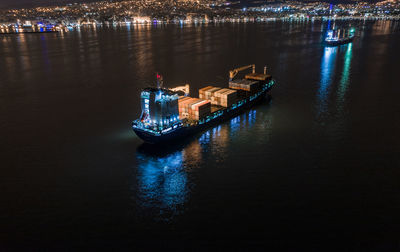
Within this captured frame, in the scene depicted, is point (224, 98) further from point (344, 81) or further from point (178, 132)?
point (344, 81)

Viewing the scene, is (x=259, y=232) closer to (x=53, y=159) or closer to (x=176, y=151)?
(x=176, y=151)

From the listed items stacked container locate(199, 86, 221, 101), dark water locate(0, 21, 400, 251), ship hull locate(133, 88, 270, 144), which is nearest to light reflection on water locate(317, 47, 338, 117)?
dark water locate(0, 21, 400, 251)

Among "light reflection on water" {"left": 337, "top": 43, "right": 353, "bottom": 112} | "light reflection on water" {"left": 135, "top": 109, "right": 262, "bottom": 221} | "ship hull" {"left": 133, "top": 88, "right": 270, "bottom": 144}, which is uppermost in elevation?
"light reflection on water" {"left": 337, "top": 43, "right": 353, "bottom": 112}

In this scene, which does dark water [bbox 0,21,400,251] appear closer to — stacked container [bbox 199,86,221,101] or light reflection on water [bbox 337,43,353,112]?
light reflection on water [bbox 337,43,353,112]

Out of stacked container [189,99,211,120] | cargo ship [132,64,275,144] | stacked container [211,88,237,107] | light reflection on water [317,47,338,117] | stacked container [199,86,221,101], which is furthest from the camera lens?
light reflection on water [317,47,338,117]

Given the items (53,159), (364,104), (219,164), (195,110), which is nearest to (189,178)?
(219,164)

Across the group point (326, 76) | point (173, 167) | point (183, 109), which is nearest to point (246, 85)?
point (183, 109)

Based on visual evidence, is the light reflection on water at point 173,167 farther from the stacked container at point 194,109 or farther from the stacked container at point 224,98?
the stacked container at point 224,98
